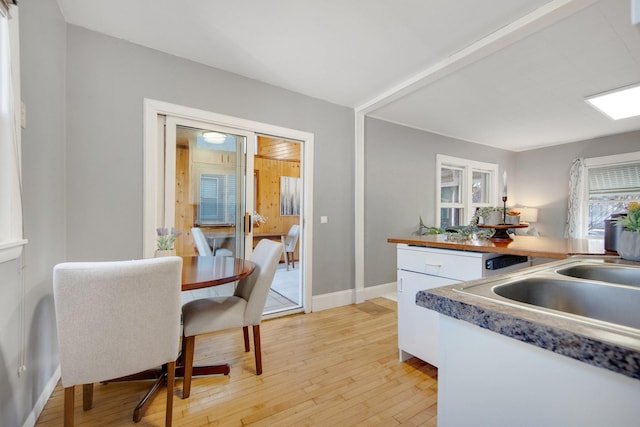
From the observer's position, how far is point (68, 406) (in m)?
1.18

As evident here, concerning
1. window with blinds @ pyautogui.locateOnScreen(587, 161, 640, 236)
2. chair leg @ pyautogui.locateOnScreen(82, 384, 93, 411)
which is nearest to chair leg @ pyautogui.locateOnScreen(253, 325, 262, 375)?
chair leg @ pyautogui.locateOnScreen(82, 384, 93, 411)

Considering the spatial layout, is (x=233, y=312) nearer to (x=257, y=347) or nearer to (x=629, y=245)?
(x=257, y=347)

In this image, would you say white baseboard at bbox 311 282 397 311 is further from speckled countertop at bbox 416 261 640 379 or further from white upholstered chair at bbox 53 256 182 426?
speckled countertop at bbox 416 261 640 379

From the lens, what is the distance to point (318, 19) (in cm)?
200

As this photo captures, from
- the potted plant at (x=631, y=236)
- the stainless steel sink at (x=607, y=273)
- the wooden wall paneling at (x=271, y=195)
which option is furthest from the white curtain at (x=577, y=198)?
the wooden wall paneling at (x=271, y=195)

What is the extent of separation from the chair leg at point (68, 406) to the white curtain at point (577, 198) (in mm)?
6846

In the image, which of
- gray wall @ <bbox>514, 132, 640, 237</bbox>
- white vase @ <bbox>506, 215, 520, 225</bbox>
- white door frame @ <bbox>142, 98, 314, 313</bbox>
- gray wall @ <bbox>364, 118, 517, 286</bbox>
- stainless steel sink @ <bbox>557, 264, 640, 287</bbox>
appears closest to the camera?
stainless steel sink @ <bbox>557, 264, 640, 287</bbox>

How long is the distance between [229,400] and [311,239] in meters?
1.81

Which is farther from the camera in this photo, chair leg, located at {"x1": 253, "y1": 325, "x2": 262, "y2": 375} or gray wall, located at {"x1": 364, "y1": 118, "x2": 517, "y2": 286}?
gray wall, located at {"x1": 364, "y1": 118, "x2": 517, "y2": 286}

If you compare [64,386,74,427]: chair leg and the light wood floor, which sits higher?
[64,386,74,427]: chair leg

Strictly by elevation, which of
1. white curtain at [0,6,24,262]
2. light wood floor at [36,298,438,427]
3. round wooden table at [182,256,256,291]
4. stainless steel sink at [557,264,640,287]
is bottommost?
light wood floor at [36,298,438,427]

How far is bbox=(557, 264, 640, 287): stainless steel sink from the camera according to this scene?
1076mm

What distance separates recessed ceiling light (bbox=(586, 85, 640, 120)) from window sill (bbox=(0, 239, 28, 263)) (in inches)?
203

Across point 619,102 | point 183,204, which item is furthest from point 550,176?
point 183,204
